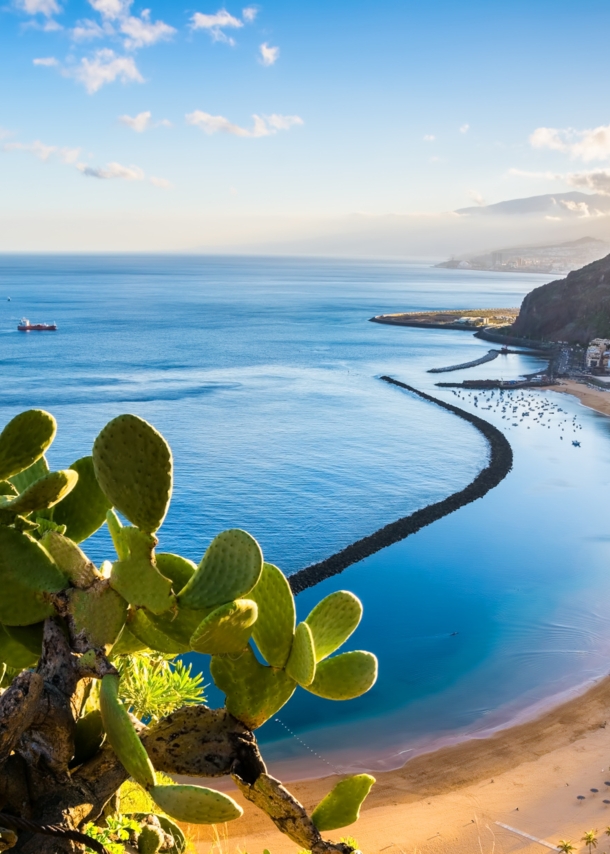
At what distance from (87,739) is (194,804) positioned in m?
0.96

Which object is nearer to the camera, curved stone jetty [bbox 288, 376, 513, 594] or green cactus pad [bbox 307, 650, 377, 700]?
green cactus pad [bbox 307, 650, 377, 700]

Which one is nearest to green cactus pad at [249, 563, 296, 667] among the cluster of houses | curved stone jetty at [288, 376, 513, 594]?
curved stone jetty at [288, 376, 513, 594]

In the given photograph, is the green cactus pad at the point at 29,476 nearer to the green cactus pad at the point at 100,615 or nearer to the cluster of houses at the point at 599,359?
the green cactus pad at the point at 100,615

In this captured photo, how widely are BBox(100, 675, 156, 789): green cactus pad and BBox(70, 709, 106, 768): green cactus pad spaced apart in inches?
25.5

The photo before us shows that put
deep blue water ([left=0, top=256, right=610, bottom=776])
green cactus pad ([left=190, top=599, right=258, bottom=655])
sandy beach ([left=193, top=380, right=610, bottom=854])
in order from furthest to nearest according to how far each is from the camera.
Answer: deep blue water ([left=0, top=256, right=610, bottom=776]) < sandy beach ([left=193, top=380, right=610, bottom=854]) < green cactus pad ([left=190, top=599, right=258, bottom=655])

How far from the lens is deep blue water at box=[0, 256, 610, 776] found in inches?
931

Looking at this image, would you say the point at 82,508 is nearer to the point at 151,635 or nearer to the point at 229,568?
the point at 151,635

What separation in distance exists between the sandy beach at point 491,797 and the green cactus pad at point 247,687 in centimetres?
1035

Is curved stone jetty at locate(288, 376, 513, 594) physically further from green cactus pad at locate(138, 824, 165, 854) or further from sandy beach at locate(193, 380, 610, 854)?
green cactus pad at locate(138, 824, 165, 854)

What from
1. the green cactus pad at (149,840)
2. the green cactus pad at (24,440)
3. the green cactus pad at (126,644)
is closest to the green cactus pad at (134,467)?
the green cactus pad at (24,440)

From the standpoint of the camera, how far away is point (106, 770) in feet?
13.3

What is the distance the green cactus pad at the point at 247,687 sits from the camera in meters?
4.11

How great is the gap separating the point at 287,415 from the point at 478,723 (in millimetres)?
44490

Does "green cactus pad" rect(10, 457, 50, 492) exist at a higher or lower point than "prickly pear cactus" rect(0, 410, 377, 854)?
higher
